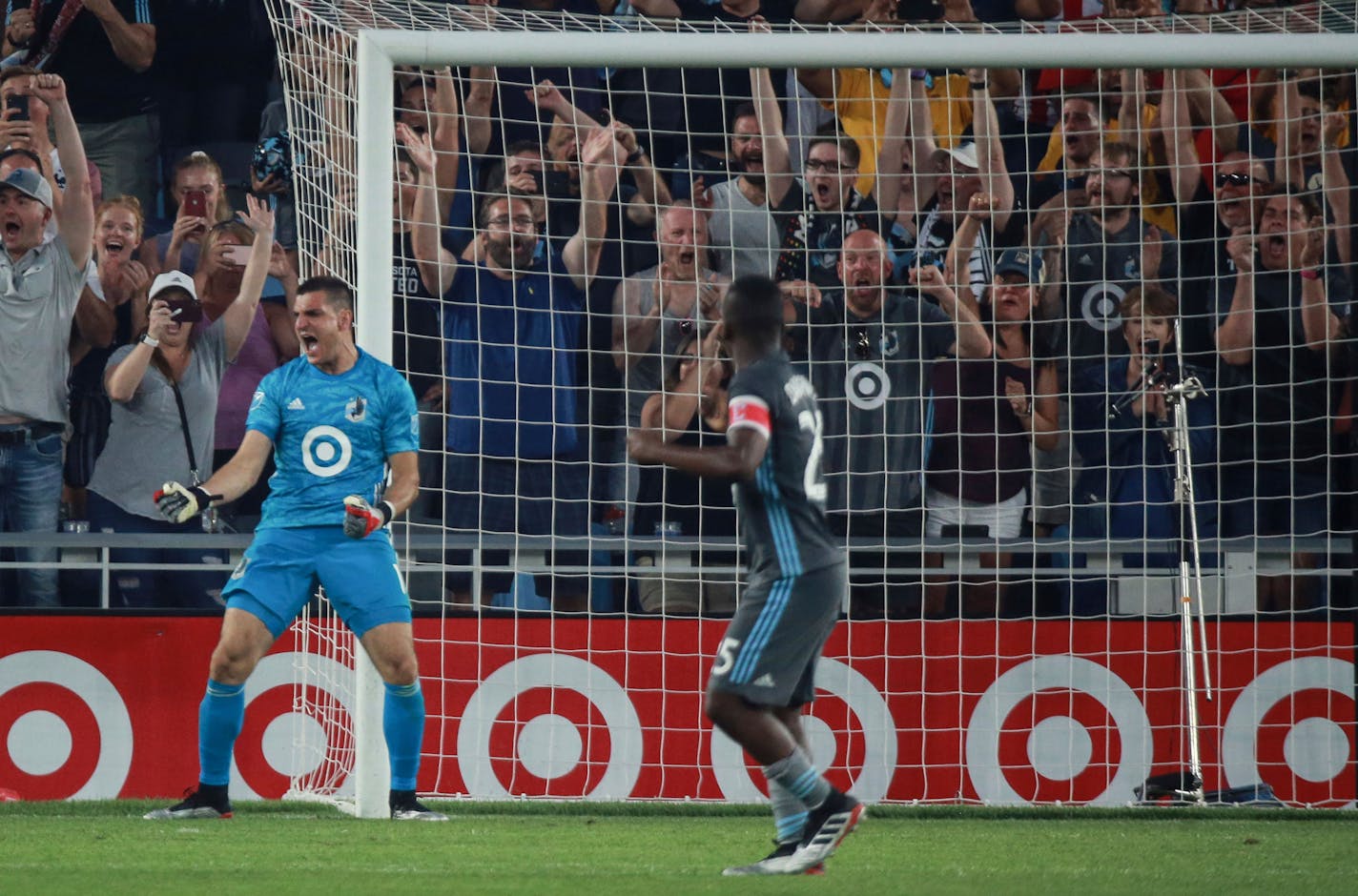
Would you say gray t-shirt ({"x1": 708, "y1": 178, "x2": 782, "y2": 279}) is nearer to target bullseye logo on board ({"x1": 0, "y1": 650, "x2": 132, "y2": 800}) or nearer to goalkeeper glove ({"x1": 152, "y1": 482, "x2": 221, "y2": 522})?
target bullseye logo on board ({"x1": 0, "y1": 650, "x2": 132, "y2": 800})

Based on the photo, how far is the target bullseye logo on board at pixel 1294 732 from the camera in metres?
8.49

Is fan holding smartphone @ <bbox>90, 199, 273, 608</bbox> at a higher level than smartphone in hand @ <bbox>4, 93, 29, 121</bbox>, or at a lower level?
lower

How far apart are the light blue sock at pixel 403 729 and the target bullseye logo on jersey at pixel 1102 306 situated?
16.5 ft

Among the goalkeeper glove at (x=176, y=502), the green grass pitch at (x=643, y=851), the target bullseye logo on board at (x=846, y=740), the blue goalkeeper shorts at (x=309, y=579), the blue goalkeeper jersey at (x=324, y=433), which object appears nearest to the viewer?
the green grass pitch at (x=643, y=851)

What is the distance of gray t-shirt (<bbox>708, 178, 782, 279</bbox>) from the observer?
9523 mm

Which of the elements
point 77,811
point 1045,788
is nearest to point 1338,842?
point 1045,788

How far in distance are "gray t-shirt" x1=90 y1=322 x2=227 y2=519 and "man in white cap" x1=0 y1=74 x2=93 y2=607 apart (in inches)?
11.6

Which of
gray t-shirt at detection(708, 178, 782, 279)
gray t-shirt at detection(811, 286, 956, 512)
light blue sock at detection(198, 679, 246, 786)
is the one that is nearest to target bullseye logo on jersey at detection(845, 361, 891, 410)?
gray t-shirt at detection(811, 286, 956, 512)

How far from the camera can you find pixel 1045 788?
8516 millimetres

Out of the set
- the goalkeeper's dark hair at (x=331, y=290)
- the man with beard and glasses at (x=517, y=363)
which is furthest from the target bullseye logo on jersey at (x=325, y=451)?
the man with beard and glasses at (x=517, y=363)

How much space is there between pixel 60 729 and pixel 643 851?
3.88 m

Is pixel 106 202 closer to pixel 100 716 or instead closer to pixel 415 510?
pixel 415 510

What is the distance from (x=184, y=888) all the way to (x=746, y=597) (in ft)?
5.45

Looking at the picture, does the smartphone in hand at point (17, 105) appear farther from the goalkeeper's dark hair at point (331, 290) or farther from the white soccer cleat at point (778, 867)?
the white soccer cleat at point (778, 867)
